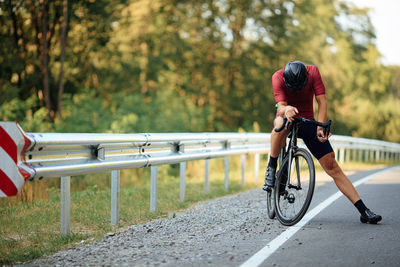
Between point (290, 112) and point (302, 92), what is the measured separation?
423mm

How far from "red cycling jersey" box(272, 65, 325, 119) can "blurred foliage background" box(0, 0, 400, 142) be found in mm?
13473

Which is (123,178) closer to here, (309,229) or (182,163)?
(182,163)

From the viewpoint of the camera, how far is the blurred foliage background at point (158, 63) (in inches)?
936

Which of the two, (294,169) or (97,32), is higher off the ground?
(97,32)

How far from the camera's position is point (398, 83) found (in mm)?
99375

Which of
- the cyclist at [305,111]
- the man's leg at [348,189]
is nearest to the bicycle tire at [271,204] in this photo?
the cyclist at [305,111]

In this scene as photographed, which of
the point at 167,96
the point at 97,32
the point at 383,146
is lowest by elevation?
the point at 383,146

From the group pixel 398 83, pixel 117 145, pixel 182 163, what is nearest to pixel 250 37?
pixel 182 163

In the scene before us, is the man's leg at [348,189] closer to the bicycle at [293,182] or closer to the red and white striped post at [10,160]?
the bicycle at [293,182]

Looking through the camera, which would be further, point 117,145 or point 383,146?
point 383,146

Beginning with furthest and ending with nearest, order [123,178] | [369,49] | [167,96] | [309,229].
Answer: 1. [369,49]
2. [167,96]
3. [123,178]
4. [309,229]

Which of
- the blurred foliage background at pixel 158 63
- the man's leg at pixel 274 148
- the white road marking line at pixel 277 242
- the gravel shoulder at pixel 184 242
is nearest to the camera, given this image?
the white road marking line at pixel 277 242

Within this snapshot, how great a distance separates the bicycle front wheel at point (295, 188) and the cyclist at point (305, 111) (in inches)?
8.3

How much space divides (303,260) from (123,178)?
8243 mm
